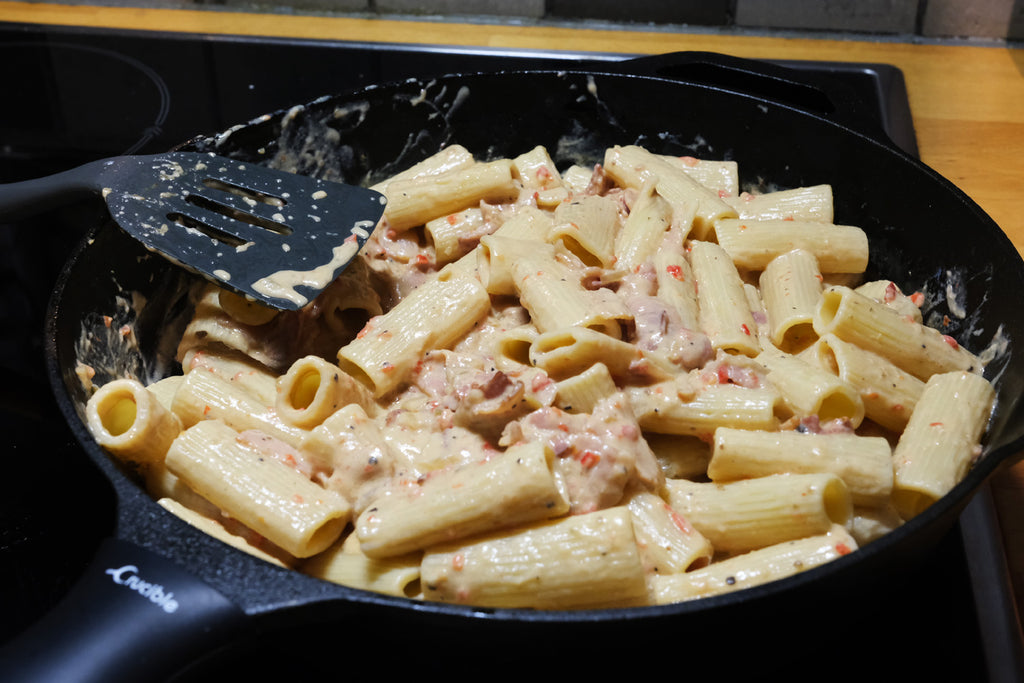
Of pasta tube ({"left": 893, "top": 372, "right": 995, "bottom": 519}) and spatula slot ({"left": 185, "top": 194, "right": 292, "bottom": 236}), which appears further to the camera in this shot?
spatula slot ({"left": 185, "top": 194, "right": 292, "bottom": 236})

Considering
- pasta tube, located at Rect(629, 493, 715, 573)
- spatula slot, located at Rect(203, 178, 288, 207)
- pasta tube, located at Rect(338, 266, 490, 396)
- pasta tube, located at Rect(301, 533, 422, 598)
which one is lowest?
pasta tube, located at Rect(301, 533, 422, 598)

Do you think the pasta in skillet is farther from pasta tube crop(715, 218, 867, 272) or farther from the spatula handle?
the spatula handle

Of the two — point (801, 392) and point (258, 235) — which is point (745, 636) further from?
point (258, 235)

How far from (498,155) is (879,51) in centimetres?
144

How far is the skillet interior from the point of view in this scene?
1093mm

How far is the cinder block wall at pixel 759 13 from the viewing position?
2.92 meters

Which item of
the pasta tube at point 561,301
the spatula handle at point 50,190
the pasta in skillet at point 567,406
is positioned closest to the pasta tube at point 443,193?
the pasta in skillet at point 567,406

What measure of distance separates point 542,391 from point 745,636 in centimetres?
57

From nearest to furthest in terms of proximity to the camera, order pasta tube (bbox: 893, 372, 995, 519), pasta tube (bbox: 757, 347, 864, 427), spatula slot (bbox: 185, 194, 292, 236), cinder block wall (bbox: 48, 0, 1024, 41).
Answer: pasta tube (bbox: 893, 372, 995, 519) → pasta tube (bbox: 757, 347, 864, 427) → spatula slot (bbox: 185, 194, 292, 236) → cinder block wall (bbox: 48, 0, 1024, 41)

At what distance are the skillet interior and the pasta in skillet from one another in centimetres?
11

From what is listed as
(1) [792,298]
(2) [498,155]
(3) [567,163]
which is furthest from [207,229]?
(1) [792,298]

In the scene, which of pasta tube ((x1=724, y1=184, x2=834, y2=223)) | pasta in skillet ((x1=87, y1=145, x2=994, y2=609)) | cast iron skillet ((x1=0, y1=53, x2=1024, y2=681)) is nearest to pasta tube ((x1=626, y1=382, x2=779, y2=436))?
pasta in skillet ((x1=87, y1=145, x2=994, y2=609))

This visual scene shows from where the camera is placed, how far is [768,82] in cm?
226

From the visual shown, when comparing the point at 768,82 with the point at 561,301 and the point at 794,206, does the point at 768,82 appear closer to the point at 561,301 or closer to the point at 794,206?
the point at 794,206
